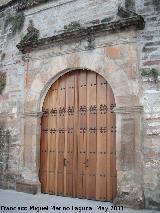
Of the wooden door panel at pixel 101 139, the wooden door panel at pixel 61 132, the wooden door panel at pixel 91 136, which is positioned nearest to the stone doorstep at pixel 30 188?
the wooden door panel at pixel 61 132

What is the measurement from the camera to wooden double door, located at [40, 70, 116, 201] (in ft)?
17.4

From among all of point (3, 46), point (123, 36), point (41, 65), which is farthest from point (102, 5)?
point (3, 46)

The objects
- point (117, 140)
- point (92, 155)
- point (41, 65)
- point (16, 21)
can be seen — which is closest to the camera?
point (117, 140)

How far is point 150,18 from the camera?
4.98 meters

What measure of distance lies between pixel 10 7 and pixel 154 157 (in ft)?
15.4

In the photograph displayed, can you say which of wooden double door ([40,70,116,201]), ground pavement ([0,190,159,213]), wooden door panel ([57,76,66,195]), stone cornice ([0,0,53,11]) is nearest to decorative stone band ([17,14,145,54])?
stone cornice ([0,0,53,11])

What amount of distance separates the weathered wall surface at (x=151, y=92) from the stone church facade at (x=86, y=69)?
0.01 metres

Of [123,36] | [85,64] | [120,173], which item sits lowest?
[120,173]

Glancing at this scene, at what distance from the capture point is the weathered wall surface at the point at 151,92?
4660 mm

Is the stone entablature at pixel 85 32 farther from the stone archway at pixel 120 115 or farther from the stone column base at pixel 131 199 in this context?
the stone column base at pixel 131 199

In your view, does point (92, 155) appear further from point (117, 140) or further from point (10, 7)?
point (10, 7)

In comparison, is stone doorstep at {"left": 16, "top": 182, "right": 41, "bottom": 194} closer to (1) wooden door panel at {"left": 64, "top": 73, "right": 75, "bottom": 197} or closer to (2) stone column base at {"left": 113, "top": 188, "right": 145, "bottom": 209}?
(1) wooden door panel at {"left": 64, "top": 73, "right": 75, "bottom": 197}

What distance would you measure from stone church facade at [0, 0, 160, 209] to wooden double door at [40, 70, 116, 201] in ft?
0.58

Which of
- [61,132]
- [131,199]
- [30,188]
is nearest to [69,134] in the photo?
[61,132]
